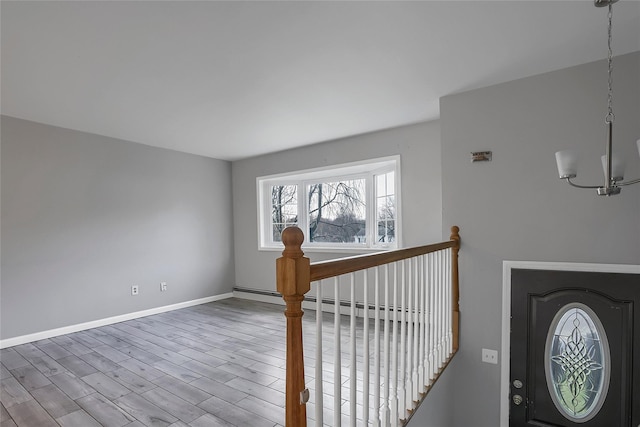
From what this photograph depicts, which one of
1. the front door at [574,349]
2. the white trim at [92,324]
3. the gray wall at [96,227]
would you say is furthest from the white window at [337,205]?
the front door at [574,349]

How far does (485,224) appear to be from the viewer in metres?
2.64

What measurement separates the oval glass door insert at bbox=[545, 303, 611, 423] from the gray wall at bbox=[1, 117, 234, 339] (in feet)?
15.1

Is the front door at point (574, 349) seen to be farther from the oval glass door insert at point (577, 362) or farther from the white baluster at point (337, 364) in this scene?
the white baluster at point (337, 364)

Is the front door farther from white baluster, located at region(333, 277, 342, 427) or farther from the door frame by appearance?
white baluster, located at region(333, 277, 342, 427)

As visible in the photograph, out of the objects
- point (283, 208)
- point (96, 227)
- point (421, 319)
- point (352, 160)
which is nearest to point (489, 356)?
point (421, 319)

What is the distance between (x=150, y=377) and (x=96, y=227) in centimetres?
224

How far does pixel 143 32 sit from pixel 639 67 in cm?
320

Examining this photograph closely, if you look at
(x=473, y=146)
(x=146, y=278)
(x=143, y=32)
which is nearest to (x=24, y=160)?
(x=146, y=278)

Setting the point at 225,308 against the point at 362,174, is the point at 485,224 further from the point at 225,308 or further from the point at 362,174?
the point at 225,308

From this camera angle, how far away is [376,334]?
56.9 inches

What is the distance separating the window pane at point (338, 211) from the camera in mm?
4559

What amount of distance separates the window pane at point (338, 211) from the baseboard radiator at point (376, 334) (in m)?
1.38

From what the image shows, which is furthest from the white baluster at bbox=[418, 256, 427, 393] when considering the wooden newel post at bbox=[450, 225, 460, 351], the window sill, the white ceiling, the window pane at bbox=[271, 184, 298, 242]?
the window pane at bbox=[271, 184, 298, 242]

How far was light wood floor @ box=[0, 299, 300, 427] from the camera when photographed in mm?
2158
